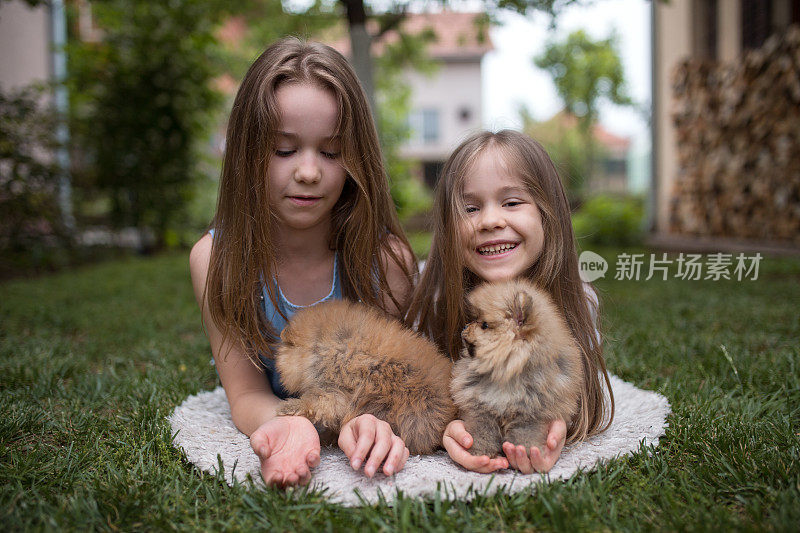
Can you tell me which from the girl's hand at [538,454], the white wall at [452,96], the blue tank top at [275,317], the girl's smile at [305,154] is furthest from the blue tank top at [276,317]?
the white wall at [452,96]

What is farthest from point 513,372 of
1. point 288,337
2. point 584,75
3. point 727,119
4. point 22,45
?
point 584,75

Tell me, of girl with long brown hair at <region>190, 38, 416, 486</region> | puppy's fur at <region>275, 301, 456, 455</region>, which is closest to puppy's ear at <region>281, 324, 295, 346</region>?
puppy's fur at <region>275, 301, 456, 455</region>

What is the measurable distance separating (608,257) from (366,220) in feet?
22.6

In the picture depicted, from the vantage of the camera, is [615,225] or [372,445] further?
[615,225]

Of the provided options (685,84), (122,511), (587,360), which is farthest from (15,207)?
(685,84)

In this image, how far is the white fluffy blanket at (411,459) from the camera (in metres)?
1.75

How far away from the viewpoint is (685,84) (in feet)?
31.2

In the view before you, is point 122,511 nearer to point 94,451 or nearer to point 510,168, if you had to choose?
point 94,451

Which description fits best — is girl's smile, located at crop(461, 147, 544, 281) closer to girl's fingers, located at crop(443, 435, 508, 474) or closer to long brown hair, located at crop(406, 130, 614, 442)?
long brown hair, located at crop(406, 130, 614, 442)

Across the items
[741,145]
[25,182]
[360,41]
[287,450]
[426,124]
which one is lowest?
[287,450]

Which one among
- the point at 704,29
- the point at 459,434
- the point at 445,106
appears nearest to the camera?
the point at 459,434

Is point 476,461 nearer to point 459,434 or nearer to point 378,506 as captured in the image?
point 459,434

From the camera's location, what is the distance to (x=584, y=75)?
20.1m

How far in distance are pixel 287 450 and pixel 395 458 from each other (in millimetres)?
345
